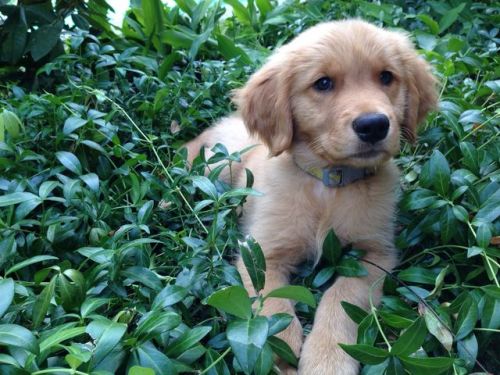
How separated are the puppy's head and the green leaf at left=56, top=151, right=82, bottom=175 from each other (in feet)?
2.60

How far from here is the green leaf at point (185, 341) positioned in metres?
1.80

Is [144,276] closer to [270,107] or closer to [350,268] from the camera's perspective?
[350,268]

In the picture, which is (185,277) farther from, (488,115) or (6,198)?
(488,115)

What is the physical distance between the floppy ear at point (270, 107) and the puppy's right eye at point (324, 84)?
Result: 137 mm

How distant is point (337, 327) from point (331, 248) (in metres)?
0.37

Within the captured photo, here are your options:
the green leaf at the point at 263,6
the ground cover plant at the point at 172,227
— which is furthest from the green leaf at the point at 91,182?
the green leaf at the point at 263,6

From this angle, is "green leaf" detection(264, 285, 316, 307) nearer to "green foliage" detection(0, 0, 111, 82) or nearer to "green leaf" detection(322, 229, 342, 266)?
"green leaf" detection(322, 229, 342, 266)

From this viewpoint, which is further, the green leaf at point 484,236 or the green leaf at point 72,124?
the green leaf at point 72,124

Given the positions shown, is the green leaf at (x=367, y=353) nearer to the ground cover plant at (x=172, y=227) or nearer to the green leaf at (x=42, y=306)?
the ground cover plant at (x=172, y=227)

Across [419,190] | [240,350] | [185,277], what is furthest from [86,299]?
[419,190]

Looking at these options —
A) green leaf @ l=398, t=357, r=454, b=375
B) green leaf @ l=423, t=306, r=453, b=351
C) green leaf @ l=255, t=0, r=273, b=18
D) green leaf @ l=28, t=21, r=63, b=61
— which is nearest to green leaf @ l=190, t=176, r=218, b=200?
green leaf @ l=423, t=306, r=453, b=351

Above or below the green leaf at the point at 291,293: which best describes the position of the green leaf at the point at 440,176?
below

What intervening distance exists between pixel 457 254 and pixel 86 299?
54.2 inches

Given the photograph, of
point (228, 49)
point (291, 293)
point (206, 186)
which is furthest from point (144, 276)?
point (228, 49)
